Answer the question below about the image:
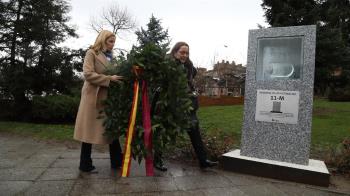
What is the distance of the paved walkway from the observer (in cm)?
392

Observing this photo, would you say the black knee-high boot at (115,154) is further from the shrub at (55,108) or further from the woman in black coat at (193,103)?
the shrub at (55,108)

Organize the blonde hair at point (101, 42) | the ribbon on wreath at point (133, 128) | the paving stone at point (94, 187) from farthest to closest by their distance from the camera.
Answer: the blonde hair at point (101, 42)
the ribbon on wreath at point (133, 128)
the paving stone at point (94, 187)

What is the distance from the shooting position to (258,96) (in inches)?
203

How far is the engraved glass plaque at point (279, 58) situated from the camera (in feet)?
16.1

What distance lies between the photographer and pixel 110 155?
16.3 feet

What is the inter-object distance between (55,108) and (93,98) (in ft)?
24.4

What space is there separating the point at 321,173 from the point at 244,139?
1232mm

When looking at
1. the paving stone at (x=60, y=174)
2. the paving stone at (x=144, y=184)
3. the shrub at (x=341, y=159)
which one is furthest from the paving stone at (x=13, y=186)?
the shrub at (x=341, y=159)

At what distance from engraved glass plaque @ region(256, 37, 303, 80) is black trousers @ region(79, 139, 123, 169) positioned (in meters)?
2.39

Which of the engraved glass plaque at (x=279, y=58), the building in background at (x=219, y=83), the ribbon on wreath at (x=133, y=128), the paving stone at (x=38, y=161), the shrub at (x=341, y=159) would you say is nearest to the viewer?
the ribbon on wreath at (x=133, y=128)

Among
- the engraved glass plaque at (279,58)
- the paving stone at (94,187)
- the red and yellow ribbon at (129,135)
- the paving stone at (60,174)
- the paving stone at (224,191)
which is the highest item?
the engraved glass plaque at (279,58)

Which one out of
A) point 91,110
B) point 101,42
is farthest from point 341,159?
point 101,42

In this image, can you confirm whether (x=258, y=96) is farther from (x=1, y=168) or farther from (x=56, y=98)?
(x=56, y=98)

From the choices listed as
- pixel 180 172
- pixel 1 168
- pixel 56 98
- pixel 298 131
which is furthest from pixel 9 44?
pixel 298 131
